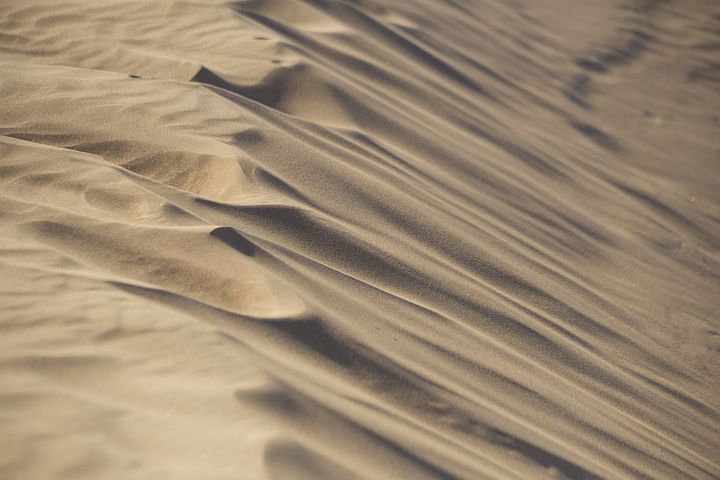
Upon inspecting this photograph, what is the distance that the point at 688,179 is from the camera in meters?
4.48

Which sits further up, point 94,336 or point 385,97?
point 385,97

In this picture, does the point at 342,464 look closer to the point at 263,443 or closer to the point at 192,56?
the point at 263,443

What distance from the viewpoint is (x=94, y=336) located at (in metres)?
1.58

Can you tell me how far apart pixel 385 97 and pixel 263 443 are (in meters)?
2.80

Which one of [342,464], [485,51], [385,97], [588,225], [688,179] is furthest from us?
[485,51]

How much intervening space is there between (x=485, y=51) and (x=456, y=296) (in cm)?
322

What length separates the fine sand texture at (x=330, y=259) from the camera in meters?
1.47

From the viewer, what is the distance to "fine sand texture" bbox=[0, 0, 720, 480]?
1.47 m

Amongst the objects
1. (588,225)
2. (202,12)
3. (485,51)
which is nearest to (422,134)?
(588,225)

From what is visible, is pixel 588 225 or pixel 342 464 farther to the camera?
pixel 588 225

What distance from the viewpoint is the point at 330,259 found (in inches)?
91.7

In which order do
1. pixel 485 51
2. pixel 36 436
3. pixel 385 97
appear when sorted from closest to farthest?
pixel 36 436 → pixel 385 97 → pixel 485 51

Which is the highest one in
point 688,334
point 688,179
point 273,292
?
point 688,179

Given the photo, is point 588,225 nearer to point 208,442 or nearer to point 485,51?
point 485,51
